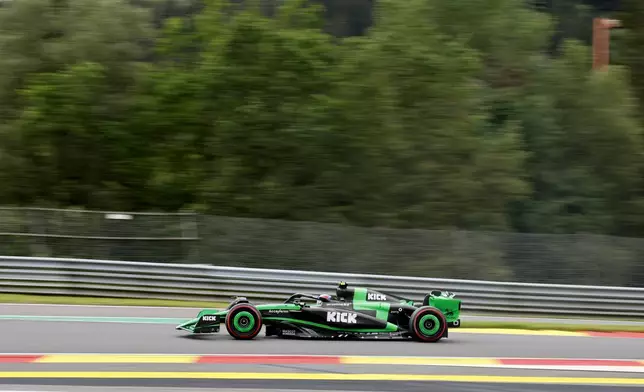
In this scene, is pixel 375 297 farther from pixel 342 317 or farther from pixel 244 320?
pixel 244 320

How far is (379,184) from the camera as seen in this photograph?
23078 millimetres

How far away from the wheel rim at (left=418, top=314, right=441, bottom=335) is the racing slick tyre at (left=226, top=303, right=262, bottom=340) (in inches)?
88.5

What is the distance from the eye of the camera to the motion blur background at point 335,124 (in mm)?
23094


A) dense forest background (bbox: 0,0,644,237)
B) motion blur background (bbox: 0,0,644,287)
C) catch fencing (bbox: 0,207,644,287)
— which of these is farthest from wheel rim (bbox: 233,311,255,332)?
dense forest background (bbox: 0,0,644,237)

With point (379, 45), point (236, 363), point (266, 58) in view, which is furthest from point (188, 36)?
point (236, 363)

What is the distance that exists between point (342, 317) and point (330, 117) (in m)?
11.8

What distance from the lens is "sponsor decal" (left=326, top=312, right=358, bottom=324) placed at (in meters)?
12.1

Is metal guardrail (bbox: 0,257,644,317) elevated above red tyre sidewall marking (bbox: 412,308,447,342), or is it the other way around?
red tyre sidewall marking (bbox: 412,308,447,342)

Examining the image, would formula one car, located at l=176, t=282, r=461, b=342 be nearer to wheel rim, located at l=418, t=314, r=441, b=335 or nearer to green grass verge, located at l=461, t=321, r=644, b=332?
wheel rim, located at l=418, t=314, r=441, b=335

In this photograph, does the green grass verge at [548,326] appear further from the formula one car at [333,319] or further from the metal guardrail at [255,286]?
the formula one car at [333,319]

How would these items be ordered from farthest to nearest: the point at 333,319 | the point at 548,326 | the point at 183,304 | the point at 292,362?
the point at 183,304
the point at 548,326
the point at 333,319
the point at 292,362

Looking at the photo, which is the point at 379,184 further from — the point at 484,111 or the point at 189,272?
the point at 189,272

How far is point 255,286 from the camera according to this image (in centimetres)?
1780

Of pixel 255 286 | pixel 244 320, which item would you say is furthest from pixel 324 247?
pixel 244 320
